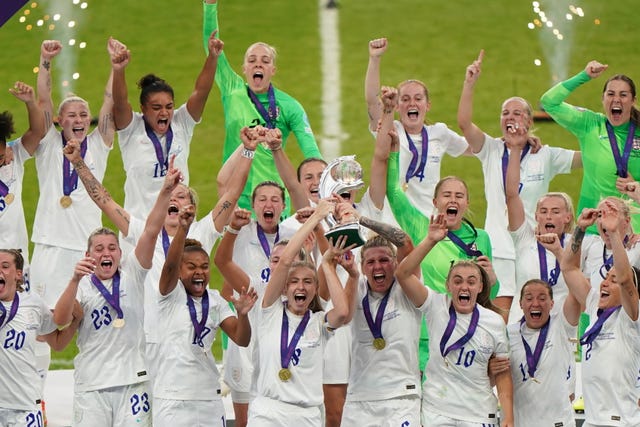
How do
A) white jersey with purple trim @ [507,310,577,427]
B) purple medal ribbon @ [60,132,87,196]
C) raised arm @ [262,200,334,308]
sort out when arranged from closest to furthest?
raised arm @ [262,200,334,308] → white jersey with purple trim @ [507,310,577,427] → purple medal ribbon @ [60,132,87,196]

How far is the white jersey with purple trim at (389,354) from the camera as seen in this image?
10.3m

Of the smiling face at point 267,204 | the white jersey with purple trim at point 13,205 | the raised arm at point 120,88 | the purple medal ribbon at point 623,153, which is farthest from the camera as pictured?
the purple medal ribbon at point 623,153

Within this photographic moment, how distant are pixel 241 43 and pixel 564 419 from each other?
12718 millimetres

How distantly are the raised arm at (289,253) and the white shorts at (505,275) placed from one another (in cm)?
270

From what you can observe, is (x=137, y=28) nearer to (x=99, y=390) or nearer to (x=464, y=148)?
(x=464, y=148)

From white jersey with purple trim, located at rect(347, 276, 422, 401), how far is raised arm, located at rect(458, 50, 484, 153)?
7.71ft

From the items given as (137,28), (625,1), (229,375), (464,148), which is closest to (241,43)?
(137,28)

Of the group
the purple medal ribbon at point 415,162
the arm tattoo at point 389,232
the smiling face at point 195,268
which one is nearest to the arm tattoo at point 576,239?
the arm tattoo at point 389,232

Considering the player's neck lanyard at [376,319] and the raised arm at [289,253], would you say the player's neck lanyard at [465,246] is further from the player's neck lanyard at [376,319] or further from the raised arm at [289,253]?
the raised arm at [289,253]

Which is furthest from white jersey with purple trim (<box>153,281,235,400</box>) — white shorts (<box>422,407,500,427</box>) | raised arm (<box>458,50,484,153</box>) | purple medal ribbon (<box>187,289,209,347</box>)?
raised arm (<box>458,50,484,153</box>)

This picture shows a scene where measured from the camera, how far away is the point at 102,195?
10.8m

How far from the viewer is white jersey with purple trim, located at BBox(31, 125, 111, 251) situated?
12000 millimetres

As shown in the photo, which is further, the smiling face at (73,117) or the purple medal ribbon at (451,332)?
the smiling face at (73,117)

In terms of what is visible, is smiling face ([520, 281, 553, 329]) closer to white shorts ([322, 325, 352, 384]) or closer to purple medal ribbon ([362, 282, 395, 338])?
purple medal ribbon ([362, 282, 395, 338])
